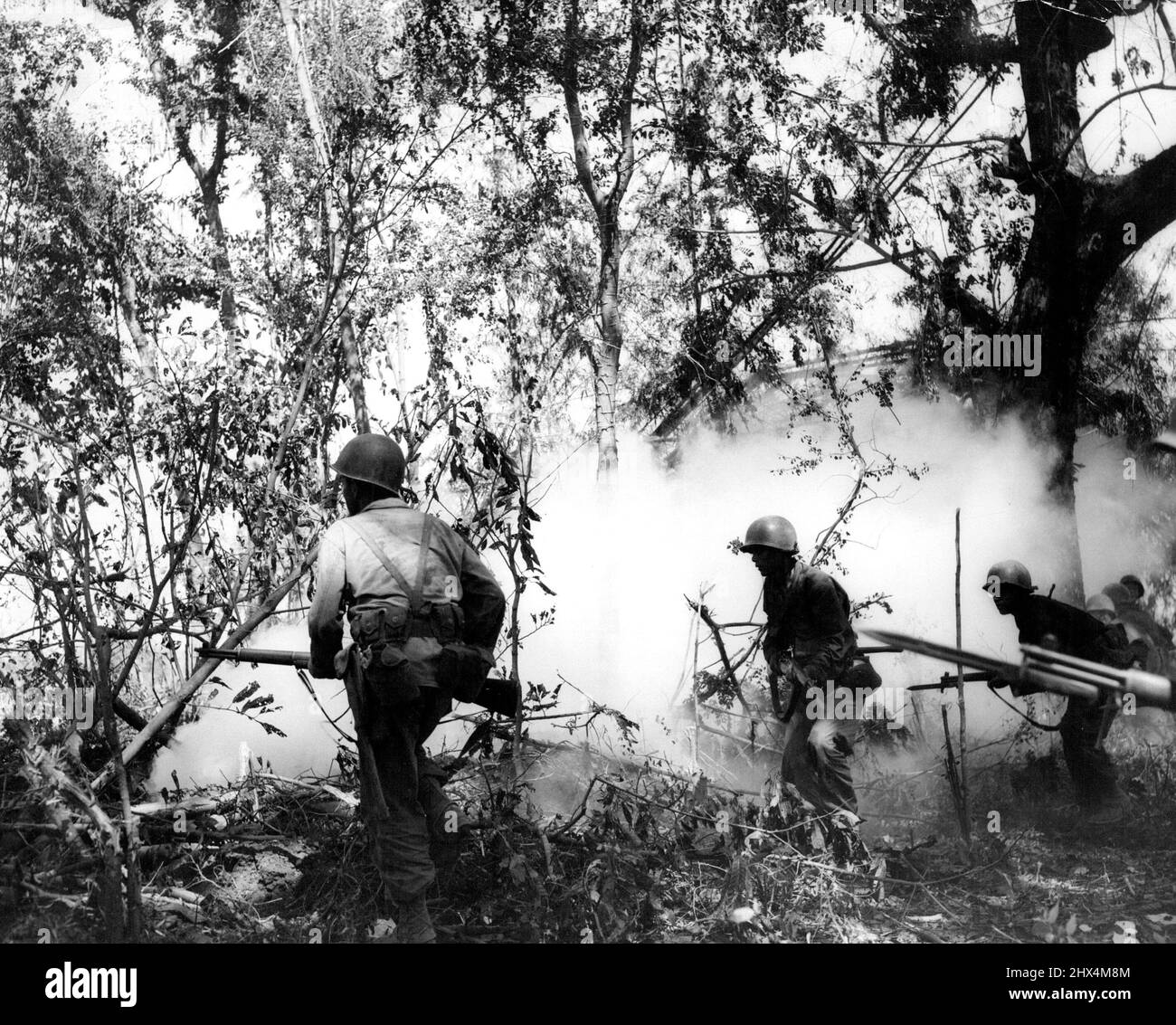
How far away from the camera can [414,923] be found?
4078 mm

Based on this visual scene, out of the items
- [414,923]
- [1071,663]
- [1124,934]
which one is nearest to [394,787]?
[414,923]

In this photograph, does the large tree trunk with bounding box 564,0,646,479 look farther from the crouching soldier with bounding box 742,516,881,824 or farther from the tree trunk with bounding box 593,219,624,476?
the crouching soldier with bounding box 742,516,881,824

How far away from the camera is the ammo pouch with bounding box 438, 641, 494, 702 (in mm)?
4203

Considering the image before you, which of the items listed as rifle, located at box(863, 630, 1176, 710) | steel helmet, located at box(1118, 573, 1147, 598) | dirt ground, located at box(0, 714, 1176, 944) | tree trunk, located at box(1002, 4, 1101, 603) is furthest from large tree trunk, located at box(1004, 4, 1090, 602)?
rifle, located at box(863, 630, 1176, 710)

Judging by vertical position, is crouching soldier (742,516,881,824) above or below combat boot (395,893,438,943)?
above

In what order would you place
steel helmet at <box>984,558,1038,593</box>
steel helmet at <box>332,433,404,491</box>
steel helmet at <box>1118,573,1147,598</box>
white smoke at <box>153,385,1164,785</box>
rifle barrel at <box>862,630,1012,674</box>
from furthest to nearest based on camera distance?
white smoke at <box>153,385,1164,785</box> < steel helmet at <box>1118,573,1147,598</box> < steel helmet at <box>984,558,1038,593</box> < steel helmet at <box>332,433,404,491</box> < rifle barrel at <box>862,630,1012,674</box>

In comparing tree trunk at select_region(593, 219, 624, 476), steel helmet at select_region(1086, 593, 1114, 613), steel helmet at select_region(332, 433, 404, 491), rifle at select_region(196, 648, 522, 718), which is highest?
tree trunk at select_region(593, 219, 624, 476)

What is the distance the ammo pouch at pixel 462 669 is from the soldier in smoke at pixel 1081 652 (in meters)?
3.14

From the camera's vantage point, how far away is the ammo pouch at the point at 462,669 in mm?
4203

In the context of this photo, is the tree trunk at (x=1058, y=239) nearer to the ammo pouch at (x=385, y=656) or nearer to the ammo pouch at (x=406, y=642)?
the ammo pouch at (x=406, y=642)

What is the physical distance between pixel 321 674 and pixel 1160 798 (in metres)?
4.89

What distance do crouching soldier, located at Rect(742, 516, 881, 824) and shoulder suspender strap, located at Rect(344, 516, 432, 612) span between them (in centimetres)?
207
